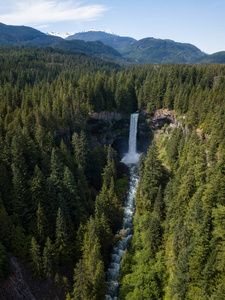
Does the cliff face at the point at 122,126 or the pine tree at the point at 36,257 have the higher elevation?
the cliff face at the point at 122,126

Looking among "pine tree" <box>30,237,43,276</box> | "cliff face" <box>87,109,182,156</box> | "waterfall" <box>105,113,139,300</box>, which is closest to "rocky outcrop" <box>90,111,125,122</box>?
"cliff face" <box>87,109,182,156</box>

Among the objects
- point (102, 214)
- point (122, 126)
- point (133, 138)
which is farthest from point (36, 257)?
point (122, 126)

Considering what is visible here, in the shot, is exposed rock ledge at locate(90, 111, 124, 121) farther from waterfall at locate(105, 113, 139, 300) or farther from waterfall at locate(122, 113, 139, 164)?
waterfall at locate(105, 113, 139, 300)

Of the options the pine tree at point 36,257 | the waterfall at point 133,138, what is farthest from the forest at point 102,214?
the waterfall at point 133,138

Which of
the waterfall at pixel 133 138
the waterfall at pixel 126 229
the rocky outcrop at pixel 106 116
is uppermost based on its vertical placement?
the rocky outcrop at pixel 106 116

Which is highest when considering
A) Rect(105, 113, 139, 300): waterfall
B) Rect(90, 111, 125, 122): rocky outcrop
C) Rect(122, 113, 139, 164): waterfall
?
Rect(90, 111, 125, 122): rocky outcrop

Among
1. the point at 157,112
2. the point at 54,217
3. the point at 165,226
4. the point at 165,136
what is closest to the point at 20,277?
the point at 54,217

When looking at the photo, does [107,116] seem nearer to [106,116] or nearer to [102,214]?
[106,116]

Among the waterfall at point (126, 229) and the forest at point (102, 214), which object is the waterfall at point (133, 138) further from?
the forest at point (102, 214)

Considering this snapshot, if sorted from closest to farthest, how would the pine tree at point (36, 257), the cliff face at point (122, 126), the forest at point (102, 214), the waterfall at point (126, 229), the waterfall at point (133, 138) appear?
the forest at point (102, 214)
the pine tree at point (36, 257)
the waterfall at point (126, 229)
the cliff face at point (122, 126)
the waterfall at point (133, 138)
